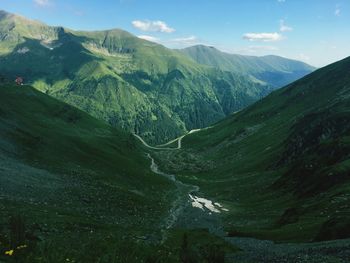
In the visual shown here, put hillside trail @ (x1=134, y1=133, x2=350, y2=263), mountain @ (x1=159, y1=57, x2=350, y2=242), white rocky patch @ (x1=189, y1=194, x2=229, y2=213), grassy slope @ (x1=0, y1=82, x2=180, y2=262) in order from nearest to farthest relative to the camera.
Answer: hillside trail @ (x1=134, y1=133, x2=350, y2=263) < grassy slope @ (x1=0, y1=82, x2=180, y2=262) < mountain @ (x1=159, y1=57, x2=350, y2=242) < white rocky patch @ (x1=189, y1=194, x2=229, y2=213)

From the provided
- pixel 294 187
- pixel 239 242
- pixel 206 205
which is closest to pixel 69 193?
pixel 239 242

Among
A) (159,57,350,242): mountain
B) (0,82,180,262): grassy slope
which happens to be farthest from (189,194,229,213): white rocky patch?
Result: (0,82,180,262): grassy slope

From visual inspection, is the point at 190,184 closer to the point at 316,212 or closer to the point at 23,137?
the point at 23,137

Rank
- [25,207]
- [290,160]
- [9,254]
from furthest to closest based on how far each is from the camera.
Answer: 1. [290,160]
2. [25,207]
3. [9,254]

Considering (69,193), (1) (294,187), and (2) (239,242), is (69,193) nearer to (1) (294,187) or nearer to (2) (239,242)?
(2) (239,242)

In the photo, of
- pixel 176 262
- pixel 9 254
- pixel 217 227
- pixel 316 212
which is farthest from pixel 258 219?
pixel 9 254

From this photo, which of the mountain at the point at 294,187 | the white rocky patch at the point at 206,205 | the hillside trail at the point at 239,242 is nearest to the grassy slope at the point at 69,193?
the hillside trail at the point at 239,242

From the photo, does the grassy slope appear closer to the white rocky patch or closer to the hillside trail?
the hillside trail
